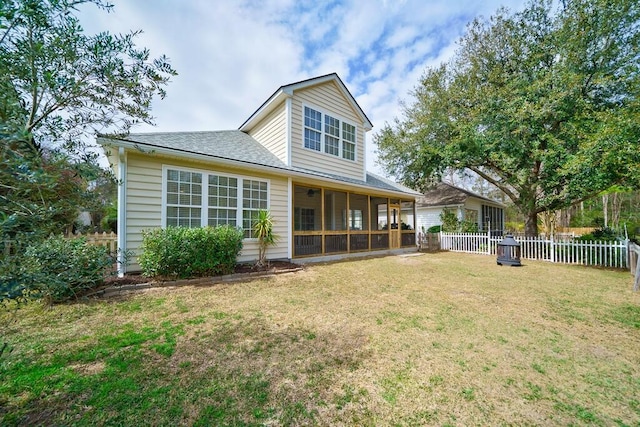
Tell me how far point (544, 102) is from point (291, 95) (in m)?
11.1

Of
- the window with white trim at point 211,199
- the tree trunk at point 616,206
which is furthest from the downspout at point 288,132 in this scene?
the tree trunk at point 616,206

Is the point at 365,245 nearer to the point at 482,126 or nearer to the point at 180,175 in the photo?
the point at 180,175

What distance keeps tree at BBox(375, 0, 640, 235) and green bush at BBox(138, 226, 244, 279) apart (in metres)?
12.7

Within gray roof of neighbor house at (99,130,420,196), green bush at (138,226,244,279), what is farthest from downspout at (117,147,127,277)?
gray roof of neighbor house at (99,130,420,196)

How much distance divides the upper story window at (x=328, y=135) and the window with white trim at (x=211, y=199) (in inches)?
127

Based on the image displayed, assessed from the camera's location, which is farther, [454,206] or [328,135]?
[454,206]

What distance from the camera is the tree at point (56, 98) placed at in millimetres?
1758

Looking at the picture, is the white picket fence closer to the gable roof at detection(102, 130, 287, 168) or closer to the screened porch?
the screened porch

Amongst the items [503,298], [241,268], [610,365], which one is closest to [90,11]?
[241,268]

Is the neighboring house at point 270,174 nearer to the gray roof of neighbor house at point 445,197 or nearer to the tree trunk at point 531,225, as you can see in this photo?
the gray roof of neighbor house at point 445,197

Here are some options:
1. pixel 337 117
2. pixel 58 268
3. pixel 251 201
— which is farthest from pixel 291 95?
pixel 58 268

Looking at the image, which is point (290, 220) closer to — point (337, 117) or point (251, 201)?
point (251, 201)

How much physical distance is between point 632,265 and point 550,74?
8504mm

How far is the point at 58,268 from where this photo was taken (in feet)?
9.74
